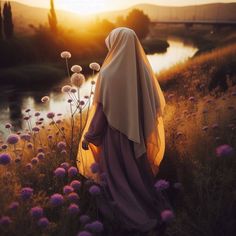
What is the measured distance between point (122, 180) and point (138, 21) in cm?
3409

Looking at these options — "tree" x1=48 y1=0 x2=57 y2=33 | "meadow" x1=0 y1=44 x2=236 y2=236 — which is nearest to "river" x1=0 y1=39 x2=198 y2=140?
"meadow" x1=0 y1=44 x2=236 y2=236

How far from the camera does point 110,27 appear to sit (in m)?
33.4

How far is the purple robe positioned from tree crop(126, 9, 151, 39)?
33325 mm

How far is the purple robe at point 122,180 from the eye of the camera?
308 cm

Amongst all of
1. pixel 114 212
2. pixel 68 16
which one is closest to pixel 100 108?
pixel 114 212

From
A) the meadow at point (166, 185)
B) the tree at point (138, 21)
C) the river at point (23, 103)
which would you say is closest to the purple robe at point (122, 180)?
the meadow at point (166, 185)

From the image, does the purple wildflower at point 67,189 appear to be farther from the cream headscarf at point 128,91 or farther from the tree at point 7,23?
the tree at point 7,23

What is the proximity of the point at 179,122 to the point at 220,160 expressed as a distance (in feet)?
4.37

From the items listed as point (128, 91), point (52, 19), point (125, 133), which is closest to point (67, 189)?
point (125, 133)

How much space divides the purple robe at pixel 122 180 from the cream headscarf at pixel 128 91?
0.32 ft

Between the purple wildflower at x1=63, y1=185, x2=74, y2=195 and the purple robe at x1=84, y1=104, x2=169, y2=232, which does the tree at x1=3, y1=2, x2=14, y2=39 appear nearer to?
the purple robe at x1=84, y1=104, x2=169, y2=232

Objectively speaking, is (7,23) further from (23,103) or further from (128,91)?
(128,91)

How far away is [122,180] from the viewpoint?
318 cm

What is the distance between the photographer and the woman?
312cm
